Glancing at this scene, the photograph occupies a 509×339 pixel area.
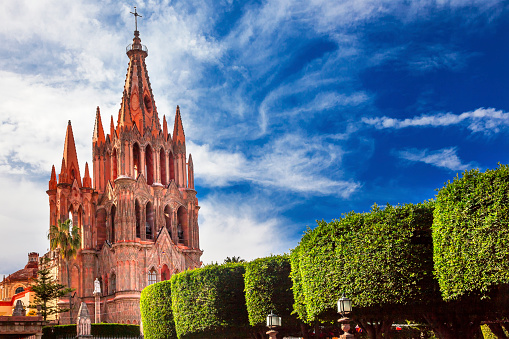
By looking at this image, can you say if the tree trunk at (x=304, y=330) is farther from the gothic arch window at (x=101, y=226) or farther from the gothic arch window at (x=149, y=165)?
the gothic arch window at (x=101, y=226)

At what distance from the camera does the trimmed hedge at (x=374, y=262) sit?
23.1 m

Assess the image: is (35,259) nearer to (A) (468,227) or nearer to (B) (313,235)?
(B) (313,235)

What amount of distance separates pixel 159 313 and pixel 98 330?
13.1 metres

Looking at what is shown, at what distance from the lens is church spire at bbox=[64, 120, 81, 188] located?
6806 cm

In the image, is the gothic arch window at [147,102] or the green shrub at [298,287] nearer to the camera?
the green shrub at [298,287]

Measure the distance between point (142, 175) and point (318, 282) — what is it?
42.2 metres

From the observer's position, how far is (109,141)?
229 feet

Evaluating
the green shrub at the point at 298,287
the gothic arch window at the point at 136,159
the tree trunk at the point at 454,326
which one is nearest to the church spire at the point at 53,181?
the gothic arch window at the point at 136,159

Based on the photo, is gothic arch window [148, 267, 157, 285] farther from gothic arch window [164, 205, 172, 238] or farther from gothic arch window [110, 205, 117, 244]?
gothic arch window [110, 205, 117, 244]

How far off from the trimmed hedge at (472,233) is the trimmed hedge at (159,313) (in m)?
22.6

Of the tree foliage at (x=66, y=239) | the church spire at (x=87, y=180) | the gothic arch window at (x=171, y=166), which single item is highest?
the gothic arch window at (x=171, y=166)

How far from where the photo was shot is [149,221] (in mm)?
66750

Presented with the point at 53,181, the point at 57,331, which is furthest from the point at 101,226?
the point at 57,331

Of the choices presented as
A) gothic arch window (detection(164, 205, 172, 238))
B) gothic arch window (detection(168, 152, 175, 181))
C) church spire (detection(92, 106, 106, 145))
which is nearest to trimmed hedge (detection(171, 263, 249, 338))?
gothic arch window (detection(164, 205, 172, 238))
